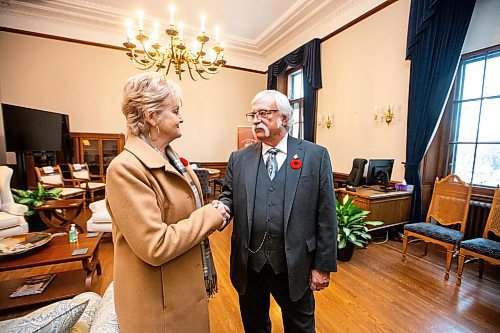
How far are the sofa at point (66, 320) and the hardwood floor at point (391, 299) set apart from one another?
3.58 feet

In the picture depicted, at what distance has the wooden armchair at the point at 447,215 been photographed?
7.97 ft

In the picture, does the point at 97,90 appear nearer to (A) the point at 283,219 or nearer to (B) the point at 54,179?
(B) the point at 54,179

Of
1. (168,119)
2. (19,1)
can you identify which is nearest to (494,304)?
(168,119)

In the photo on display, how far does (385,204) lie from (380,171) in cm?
57

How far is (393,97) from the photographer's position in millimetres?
3646

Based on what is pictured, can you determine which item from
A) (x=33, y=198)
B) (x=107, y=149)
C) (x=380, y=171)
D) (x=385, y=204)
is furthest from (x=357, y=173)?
(x=107, y=149)

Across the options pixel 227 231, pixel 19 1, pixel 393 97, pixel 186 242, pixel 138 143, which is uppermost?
pixel 19 1

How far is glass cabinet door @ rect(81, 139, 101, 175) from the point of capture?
17.2 ft

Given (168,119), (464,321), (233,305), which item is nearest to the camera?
(168,119)

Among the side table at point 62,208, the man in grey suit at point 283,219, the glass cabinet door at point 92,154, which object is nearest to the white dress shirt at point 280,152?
the man in grey suit at point 283,219

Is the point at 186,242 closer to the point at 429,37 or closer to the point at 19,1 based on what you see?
the point at 429,37

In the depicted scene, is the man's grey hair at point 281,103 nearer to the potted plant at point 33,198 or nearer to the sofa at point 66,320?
the sofa at point 66,320

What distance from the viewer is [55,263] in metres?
1.91

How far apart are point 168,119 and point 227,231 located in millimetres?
3162
